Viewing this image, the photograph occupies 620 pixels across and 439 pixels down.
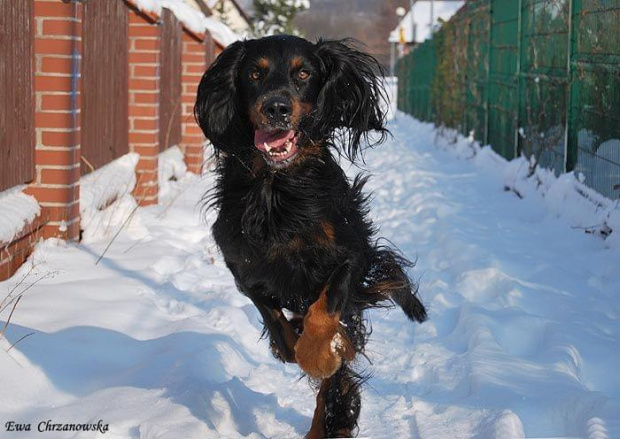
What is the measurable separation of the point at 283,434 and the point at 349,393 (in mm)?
328

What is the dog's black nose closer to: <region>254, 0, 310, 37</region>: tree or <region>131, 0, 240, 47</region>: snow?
<region>131, 0, 240, 47</region>: snow

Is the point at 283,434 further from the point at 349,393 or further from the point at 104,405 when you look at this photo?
the point at 104,405

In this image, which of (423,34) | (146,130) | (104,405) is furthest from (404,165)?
(423,34)

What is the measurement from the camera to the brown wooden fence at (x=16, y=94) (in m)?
5.12

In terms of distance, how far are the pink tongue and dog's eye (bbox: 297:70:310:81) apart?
0.27m

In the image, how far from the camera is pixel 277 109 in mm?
3418

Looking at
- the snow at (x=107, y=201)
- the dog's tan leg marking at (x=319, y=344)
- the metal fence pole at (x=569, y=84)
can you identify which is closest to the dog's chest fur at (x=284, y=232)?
the dog's tan leg marking at (x=319, y=344)

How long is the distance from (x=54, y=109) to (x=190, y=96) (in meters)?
5.74

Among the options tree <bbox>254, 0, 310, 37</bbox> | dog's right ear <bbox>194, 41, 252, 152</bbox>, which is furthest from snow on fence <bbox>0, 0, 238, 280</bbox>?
tree <bbox>254, 0, 310, 37</bbox>

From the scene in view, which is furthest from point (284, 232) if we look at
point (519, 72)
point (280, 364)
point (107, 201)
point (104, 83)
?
point (519, 72)

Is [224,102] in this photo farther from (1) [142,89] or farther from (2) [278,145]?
(1) [142,89]

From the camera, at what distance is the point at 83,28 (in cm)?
661

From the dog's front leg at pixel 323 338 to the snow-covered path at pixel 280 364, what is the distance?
18.8 inches

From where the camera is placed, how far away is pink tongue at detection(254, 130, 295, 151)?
353cm
